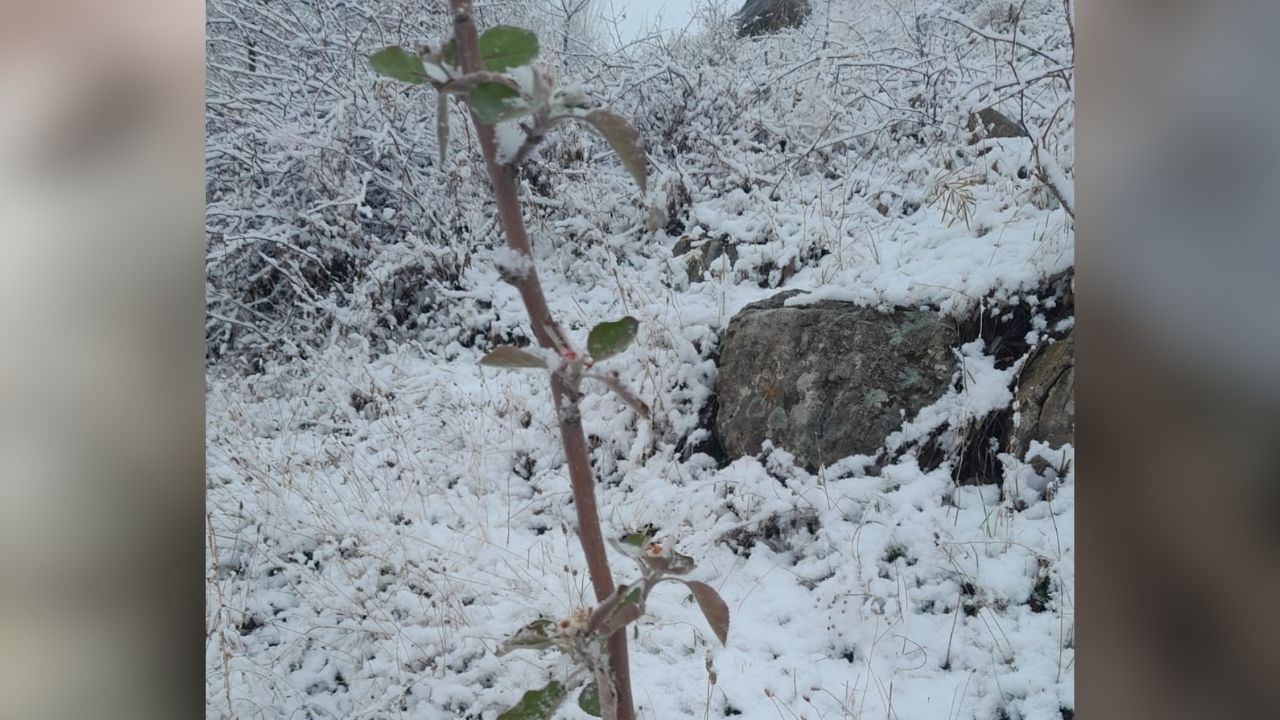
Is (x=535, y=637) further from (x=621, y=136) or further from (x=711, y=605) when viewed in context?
(x=621, y=136)

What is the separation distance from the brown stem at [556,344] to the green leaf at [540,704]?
2 cm

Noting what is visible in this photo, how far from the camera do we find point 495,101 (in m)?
0.27

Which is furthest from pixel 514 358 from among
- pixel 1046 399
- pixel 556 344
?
pixel 1046 399

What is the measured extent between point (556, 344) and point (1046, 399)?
0.69m

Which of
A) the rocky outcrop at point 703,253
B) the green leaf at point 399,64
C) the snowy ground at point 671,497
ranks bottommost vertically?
the snowy ground at point 671,497

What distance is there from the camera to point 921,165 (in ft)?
2.84

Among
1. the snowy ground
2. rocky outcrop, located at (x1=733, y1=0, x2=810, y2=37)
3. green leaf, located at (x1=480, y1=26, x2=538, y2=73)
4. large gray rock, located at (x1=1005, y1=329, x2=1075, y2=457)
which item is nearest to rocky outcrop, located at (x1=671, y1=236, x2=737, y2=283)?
the snowy ground

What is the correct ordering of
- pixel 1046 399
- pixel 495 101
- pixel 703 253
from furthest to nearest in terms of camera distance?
pixel 703 253, pixel 1046 399, pixel 495 101

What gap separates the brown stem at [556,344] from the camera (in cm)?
28

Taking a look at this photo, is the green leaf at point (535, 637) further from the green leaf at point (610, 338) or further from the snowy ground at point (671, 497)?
the snowy ground at point (671, 497)

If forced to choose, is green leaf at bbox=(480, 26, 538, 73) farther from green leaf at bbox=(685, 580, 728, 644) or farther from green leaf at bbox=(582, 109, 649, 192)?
green leaf at bbox=(685, 580, 728, 644)

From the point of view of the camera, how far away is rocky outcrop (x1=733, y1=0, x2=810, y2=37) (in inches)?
33.7

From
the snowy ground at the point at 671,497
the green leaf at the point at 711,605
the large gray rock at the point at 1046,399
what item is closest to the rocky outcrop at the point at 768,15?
the snowy ground at the point at 671,497
